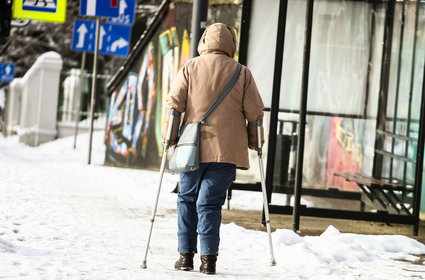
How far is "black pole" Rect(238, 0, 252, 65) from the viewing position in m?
11.1

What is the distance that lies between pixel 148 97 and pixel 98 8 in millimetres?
1852

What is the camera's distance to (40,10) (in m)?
20.9

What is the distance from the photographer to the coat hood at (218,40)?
7191 mm

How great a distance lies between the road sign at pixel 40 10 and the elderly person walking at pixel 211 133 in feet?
45.6

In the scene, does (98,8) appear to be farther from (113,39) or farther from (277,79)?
(277,79)

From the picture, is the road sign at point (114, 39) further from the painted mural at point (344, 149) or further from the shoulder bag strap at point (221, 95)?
the shoulder bag strap at point (221, 95)

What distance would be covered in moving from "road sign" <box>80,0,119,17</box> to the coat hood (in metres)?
12.0

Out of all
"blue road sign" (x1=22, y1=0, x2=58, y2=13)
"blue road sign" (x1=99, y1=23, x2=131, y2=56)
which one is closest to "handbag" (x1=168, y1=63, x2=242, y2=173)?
"blue road sign" (x1=99, y1=23, x2=131, y2=56)

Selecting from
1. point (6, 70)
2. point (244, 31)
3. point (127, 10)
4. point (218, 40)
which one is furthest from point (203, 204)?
point (6, 70)

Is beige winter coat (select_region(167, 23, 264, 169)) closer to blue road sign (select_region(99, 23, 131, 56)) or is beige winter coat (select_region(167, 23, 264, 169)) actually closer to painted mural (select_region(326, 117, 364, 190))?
painted mural (select_region(326, 117, 364, 190))

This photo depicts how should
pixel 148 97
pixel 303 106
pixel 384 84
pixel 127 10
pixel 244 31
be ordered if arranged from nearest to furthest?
pixel 303 106 < pixel 244 31 < pixel 384 84 < pixel 148 97 < pixel 127 10

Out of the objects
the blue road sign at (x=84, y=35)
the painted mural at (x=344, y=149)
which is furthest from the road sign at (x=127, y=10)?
the painted mural at (x=344, y=149)

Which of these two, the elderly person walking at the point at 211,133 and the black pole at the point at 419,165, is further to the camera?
the black pole at the point at 419,165

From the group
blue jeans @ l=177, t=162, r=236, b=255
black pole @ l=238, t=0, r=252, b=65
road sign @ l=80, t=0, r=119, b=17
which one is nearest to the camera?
blue jeans @ l=177, t=162, r=236, b=255
